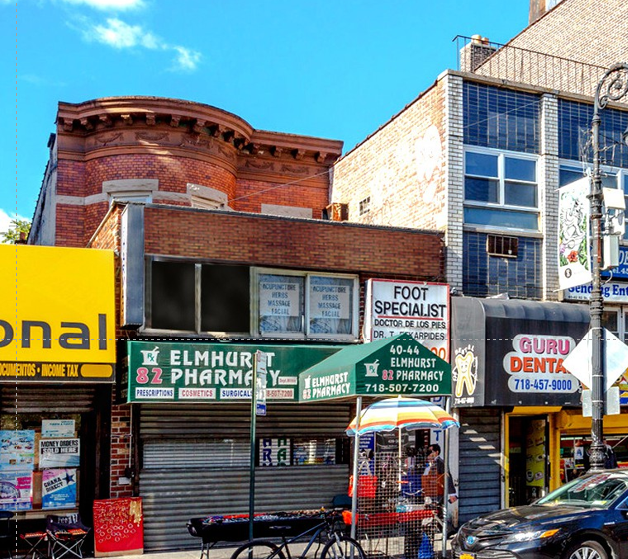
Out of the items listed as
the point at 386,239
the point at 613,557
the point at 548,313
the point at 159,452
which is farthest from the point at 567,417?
the point at 159,452

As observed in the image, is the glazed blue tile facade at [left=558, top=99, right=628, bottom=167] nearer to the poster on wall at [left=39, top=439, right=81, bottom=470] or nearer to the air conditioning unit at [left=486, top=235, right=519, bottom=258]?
the air conditioning unit at [left=486, top=235, right=519, bottom=258]

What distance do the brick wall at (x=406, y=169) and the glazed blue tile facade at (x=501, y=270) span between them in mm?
926

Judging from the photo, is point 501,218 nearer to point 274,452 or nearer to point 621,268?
point 621,268

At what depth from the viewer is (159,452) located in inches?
568

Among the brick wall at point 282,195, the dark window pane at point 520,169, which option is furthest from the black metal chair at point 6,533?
the brick wall at point 282,195

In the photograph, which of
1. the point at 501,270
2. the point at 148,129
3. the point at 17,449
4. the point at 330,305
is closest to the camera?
the point at 17,449

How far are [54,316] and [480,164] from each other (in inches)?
370

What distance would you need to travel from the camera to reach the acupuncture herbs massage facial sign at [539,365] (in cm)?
1609

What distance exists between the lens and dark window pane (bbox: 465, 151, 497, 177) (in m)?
17.6

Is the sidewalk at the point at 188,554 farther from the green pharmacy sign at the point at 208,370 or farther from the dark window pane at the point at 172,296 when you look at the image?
the dark window pane at the point at 172,296

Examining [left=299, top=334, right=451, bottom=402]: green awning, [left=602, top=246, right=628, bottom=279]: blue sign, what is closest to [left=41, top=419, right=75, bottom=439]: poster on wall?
[left=299, top=334, right=451, bottom=402]: green awning

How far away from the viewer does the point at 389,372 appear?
1211cm

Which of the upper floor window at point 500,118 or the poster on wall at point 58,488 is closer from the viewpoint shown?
the poster on wall at point 58,488

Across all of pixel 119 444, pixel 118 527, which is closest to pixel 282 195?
pixel 119 444
